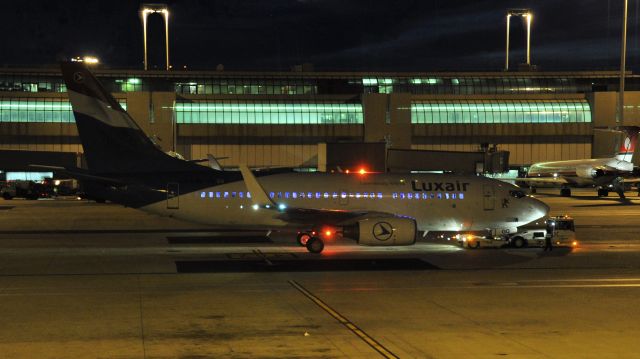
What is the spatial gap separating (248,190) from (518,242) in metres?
12.5

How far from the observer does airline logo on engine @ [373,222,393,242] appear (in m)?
32.2

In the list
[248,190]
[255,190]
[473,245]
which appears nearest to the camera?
[255,190]

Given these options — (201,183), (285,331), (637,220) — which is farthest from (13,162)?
(285,331)

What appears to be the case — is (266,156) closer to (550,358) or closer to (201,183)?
(201,183)

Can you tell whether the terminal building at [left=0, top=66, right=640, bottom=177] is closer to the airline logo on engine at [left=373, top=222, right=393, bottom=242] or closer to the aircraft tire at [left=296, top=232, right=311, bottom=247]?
the aircraft tire at [left=296, top=232, right=311, bottom=247]

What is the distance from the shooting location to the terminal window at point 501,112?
104875mm

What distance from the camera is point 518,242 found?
3531 centimetres

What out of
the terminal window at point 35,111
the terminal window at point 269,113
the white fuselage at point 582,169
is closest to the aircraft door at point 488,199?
the white fuselage at point 582,169

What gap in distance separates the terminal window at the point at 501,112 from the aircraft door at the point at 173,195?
72.4 m

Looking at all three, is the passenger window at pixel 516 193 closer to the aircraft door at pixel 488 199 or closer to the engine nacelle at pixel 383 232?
the aircraft door at pixel 488 199

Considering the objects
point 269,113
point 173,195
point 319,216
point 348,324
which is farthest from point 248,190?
point 269,113

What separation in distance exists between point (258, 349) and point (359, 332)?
277cm

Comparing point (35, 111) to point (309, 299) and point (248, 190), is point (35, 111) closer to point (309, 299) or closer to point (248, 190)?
point (248, 190)

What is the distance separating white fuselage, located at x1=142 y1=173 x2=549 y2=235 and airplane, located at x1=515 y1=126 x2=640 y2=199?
42762 millimetres
